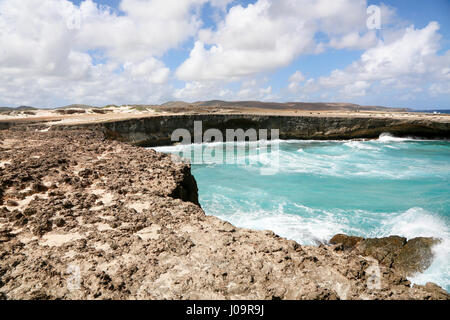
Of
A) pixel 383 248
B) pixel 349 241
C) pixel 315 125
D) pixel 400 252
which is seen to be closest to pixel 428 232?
pixel 400 252

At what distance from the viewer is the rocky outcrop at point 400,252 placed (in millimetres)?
6254

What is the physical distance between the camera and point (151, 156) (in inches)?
281

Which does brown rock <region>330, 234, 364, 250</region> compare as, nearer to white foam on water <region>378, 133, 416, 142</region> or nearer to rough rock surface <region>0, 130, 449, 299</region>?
rough rock surface <region>0, 130, 449, 299</region>

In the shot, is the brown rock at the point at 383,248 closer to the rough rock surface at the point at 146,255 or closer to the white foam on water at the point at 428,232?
the white foam on water at the point at 428,232

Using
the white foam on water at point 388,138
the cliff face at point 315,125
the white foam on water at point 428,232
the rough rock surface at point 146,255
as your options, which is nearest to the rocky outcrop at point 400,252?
the white foam on water at point 428,232

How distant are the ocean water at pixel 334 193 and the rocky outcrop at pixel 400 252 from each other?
22 centimetres

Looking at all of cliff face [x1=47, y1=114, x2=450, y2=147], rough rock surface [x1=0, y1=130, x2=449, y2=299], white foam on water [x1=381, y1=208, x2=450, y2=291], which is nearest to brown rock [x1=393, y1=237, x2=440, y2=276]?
white foam on water [x1=381, y1=208, x2=450, y2=291]

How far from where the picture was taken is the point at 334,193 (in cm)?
1245

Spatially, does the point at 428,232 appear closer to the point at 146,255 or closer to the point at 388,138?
the point at 146,255

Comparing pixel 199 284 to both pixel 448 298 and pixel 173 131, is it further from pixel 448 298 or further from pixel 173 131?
pixel 173 131

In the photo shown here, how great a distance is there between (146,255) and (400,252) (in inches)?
245

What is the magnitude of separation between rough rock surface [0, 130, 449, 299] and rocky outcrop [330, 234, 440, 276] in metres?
3.61

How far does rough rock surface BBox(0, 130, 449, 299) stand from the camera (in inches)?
102
